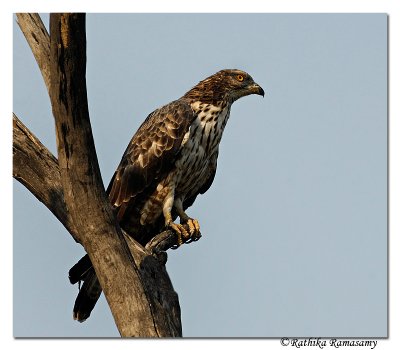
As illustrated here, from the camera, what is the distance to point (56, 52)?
4625 mm

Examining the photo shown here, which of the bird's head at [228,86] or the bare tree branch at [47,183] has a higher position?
the bird's head at [228,86]

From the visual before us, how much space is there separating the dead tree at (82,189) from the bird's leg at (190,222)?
2.37 ft

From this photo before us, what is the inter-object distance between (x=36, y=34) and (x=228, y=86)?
3182 mm

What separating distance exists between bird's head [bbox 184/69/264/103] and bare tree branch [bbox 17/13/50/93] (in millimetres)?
2795

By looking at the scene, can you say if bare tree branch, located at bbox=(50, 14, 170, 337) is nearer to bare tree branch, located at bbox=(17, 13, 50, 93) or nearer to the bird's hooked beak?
bare tree branch, located at bbox=(17, 13, 50, 93)

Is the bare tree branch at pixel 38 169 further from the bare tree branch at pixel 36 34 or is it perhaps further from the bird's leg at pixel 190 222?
the bird's leg at pixel 190 222

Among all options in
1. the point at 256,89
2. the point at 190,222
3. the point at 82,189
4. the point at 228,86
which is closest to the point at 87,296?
the point at 190,222

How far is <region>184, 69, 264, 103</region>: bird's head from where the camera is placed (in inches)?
334

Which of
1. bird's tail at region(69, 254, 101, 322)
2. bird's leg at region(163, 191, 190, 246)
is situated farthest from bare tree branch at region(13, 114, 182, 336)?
bird's leg at region(163, 191, 190, 246)

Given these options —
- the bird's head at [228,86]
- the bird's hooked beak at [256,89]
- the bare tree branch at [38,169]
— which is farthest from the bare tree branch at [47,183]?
the bird's hooked beak at [256,89]

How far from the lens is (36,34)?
5.93m

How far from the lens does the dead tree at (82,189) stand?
4.71 metres

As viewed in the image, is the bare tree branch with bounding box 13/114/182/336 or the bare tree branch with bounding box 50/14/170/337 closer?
the bare tree branch with bounding box 50/14/170/337

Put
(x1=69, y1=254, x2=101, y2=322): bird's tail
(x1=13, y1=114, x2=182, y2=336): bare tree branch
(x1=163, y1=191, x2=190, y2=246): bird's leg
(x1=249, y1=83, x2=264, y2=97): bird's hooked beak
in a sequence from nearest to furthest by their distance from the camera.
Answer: (x1=13, y1=114, x2=182, y2=336): bare tree branch < (x1=69, y1=254, x2=101, y2=322): bird's tail < (x1=163, y1=191, x2=190, y2=246): bird's leg < (x1=249, y1=83, x2=264, y2=97): bird's hooked beak
